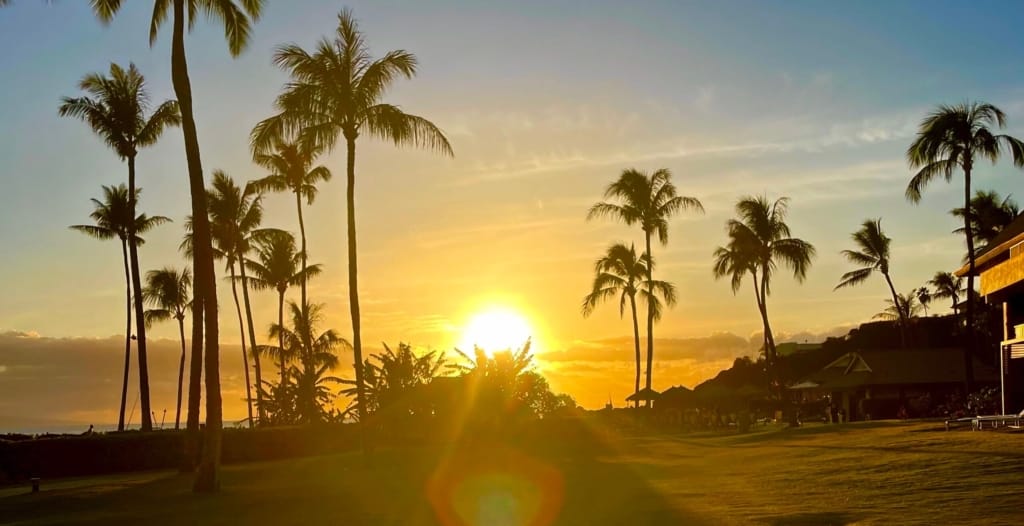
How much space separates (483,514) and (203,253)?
1034 centimetres

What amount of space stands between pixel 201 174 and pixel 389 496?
9774 mm

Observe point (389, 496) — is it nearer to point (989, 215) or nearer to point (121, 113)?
point (121, 113)

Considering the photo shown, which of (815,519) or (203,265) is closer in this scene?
(815,519)

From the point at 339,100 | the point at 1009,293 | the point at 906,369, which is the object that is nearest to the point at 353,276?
the point at 339,100

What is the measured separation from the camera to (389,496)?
24.8 metres

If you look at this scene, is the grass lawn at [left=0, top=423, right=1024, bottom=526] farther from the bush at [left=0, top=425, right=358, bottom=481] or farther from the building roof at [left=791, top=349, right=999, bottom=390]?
the building roof at [left=791, top=349, right=999, bottom=390]

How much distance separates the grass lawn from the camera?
58.7 ft

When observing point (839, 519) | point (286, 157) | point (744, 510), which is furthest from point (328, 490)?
point (286, 157)

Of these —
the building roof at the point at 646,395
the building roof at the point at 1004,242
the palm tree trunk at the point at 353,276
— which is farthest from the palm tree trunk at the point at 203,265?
the building roof at the point at 646,395

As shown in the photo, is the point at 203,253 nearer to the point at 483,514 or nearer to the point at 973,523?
the point at 483,514

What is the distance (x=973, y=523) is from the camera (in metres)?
14.8

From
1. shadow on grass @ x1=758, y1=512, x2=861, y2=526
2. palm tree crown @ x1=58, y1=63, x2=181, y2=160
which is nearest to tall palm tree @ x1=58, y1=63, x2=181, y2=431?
palm tree crown @ x1=58, y1=63, x2=181, y2=160

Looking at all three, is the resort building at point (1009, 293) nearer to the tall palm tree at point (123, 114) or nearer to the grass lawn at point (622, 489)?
the grass lawn at point (622, 489)

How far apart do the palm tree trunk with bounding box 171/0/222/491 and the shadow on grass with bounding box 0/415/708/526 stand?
898 millimetres
